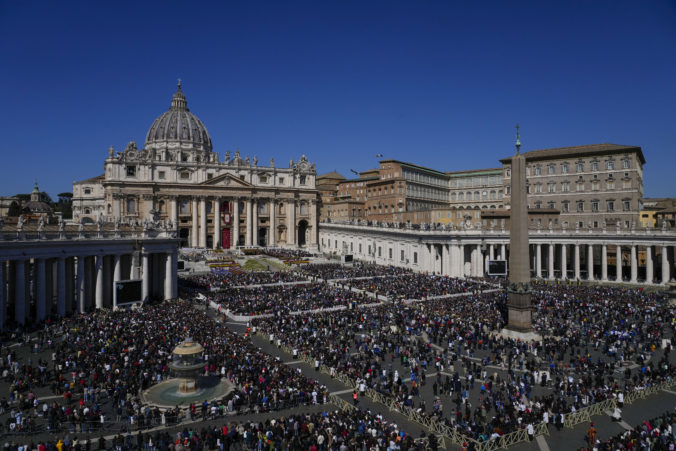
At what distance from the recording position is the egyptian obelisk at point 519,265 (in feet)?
91.7

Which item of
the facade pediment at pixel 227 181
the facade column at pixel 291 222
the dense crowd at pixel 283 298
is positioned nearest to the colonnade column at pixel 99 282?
the dense crowd at pixel 283 298

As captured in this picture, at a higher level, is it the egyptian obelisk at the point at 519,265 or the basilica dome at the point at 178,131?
the basilica dome at the point at 178,131

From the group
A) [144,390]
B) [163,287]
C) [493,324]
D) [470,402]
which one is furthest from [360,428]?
[163,287]

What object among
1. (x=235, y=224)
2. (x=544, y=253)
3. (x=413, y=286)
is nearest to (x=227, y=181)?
(x=235, y=224)

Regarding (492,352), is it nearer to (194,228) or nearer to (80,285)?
(80,285)

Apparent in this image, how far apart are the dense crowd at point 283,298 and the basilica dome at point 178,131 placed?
71.5 meters

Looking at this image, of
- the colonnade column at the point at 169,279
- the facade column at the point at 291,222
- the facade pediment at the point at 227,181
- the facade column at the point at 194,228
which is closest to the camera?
the colonnade column at the point at 169,279

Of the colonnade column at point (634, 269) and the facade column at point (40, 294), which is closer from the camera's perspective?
the facade column at point (40, 294)

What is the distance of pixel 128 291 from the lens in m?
33.3

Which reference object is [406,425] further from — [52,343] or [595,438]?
[52,343]

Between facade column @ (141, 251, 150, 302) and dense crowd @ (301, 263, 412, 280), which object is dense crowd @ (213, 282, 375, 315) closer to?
facade column @ (141, 251, 150, 302)

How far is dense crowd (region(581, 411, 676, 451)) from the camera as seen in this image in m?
14.0

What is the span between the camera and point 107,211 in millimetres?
80375

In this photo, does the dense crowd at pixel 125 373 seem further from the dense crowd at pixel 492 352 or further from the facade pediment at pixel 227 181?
the facade pediment at pixel 227 181
